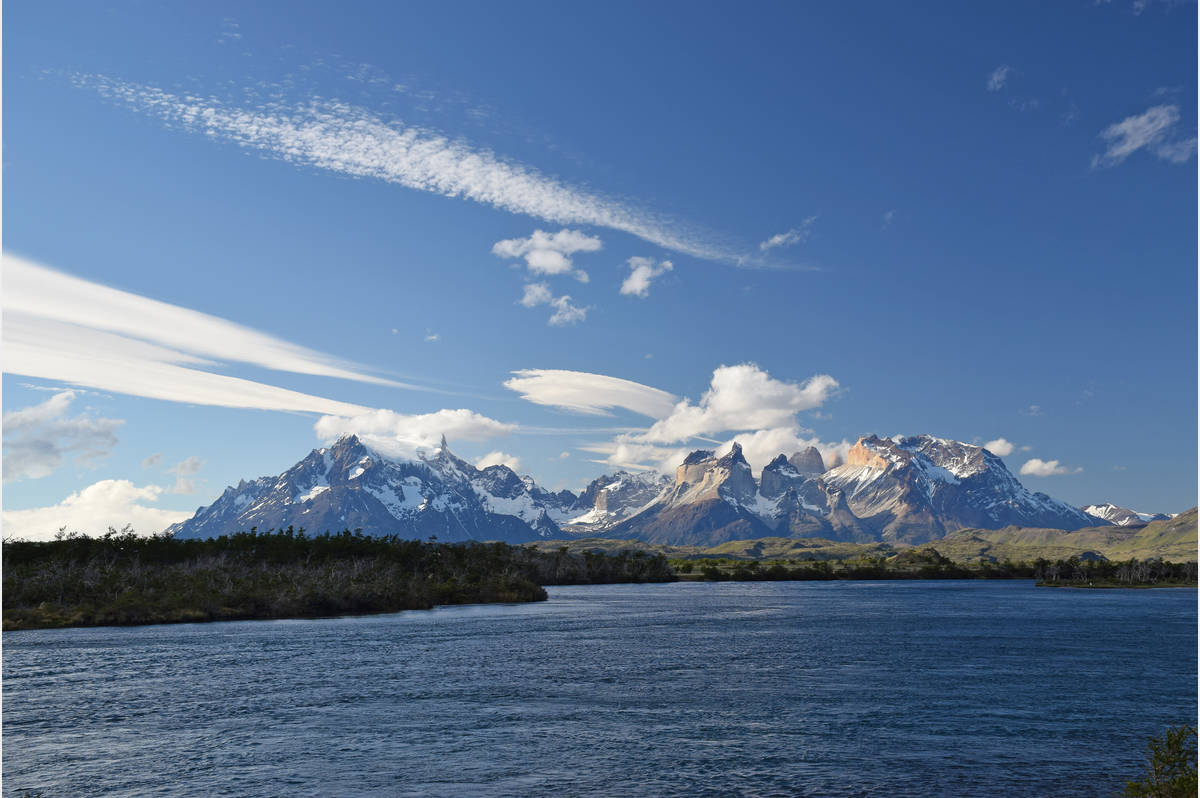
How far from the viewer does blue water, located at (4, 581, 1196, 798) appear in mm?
50531

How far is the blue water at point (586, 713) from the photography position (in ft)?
166

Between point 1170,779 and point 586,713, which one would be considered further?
point 586,713

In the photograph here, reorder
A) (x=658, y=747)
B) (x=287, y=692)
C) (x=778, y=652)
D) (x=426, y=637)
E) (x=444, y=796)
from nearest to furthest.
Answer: (x=444, y=796) < (x=658, y=747) < (x=287, y=692) < (x=778, y=652) < (x=426, y=637)

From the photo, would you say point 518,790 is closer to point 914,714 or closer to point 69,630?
point 914,714

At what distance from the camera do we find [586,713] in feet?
229

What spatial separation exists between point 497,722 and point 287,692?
25648 millimetres

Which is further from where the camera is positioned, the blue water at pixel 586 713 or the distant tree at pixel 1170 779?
the blue water at pixel 586 713

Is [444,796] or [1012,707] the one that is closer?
[444,796]

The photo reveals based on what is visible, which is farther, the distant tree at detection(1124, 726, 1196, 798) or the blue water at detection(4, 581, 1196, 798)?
the blue water at detection(4, 581, 1196, 798)

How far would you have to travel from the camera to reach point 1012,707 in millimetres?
72125

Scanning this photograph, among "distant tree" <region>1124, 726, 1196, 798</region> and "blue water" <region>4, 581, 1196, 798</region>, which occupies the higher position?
"distant tree" <region>1124, 726, 1196, 798</region>

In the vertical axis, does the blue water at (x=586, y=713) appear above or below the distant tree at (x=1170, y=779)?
below

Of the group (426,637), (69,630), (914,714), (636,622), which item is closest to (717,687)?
(914,714)

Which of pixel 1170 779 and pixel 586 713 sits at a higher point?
pixel 1170 779
